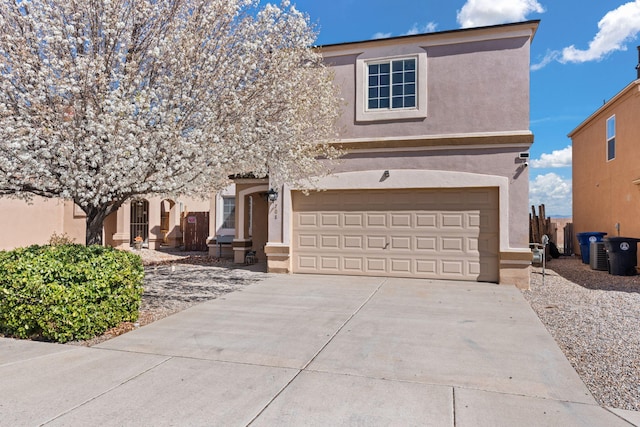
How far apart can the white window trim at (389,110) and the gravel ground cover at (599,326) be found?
16.8 feet

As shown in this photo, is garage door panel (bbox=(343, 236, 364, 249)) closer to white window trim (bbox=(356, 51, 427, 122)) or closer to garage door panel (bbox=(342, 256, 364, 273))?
garage door panel (bbox=(342, 256, 364, 273))

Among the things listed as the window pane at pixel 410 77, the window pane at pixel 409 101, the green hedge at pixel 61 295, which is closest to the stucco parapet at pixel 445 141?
the window pane at pixel 409 101

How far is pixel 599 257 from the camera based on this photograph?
40.3ft

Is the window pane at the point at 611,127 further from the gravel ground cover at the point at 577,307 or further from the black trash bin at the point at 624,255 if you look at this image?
the black trash bin at the point at 624,255

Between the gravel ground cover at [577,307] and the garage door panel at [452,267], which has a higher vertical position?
the garage door panel at [452,267]

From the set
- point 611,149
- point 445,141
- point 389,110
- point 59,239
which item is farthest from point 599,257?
point 59,239

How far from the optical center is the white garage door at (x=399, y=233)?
32.3 ft

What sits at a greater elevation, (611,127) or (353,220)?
(611,127)

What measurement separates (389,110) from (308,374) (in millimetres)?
7950

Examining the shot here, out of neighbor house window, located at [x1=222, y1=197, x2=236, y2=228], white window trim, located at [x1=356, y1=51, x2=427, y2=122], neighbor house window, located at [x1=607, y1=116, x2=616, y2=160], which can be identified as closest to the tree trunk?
white window trim, located at [x1=356, y1=51, x2=427, y2=122]

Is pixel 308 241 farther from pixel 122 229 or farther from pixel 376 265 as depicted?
pixel 122 229

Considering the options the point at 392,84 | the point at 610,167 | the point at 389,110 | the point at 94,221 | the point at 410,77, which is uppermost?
the point at 410,77

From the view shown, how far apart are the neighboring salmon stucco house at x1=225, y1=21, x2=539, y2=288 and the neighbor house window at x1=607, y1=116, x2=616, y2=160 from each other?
7242 mm

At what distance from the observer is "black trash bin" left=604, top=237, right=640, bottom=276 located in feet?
36.6
